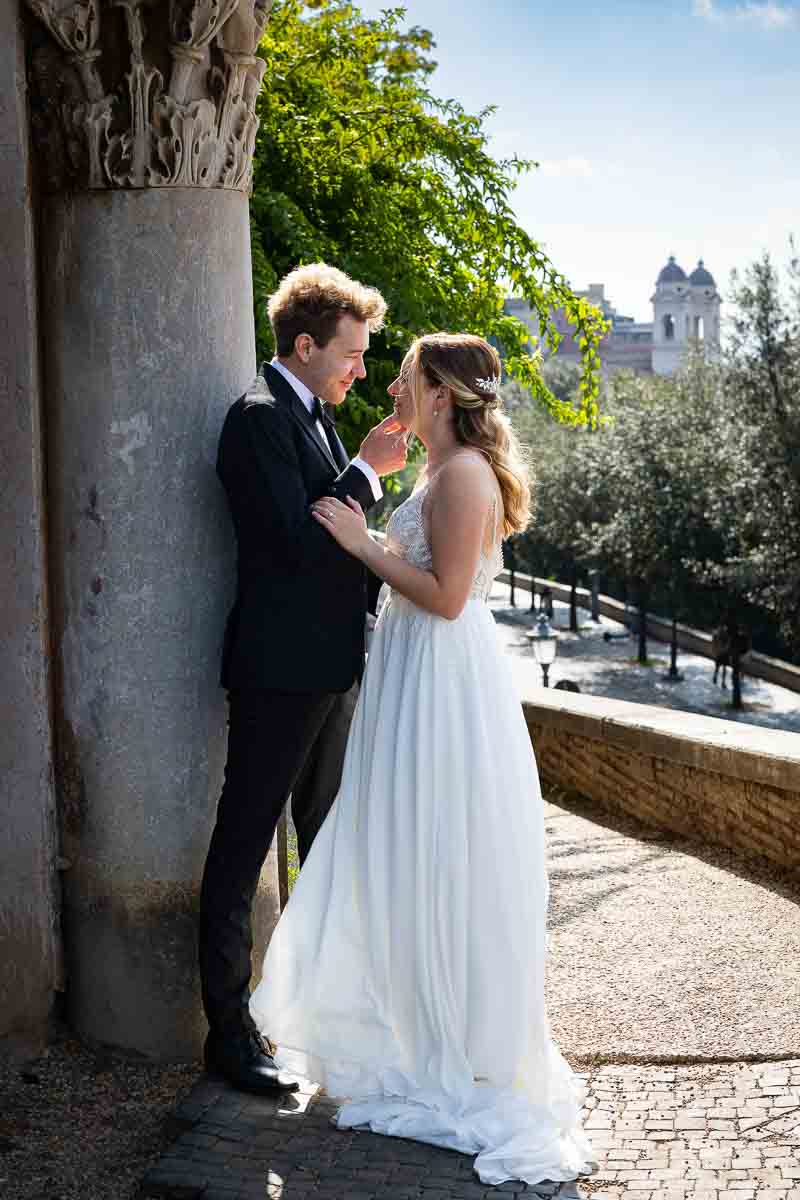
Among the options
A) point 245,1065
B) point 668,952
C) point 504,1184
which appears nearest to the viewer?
point 504,1184

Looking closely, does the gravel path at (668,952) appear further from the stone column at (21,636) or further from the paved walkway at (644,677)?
the paved walkway at (644,677)

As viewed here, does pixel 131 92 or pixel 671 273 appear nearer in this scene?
pixel 131 92

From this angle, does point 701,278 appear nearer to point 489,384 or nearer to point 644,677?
point 644,677

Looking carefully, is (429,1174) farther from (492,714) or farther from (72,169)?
(72,169)

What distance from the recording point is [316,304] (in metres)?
3.74

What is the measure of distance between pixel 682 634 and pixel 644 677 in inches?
236

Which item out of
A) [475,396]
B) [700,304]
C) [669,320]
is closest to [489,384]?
[475,396]

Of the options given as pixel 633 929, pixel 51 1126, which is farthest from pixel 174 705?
pixel 633 929

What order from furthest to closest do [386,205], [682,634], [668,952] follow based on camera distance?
[682,634] → [386,205] → [668,952]

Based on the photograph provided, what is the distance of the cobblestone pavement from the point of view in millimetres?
3322

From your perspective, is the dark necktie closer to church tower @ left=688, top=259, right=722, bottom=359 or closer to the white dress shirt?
the white dress shirt

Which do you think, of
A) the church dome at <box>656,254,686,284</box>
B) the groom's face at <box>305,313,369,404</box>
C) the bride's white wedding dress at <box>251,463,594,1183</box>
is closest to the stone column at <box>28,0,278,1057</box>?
the groom's face at <box>305,313,369,404</box>

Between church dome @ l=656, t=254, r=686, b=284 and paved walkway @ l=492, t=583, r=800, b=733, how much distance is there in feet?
348

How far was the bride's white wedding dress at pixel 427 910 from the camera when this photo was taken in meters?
3.67
